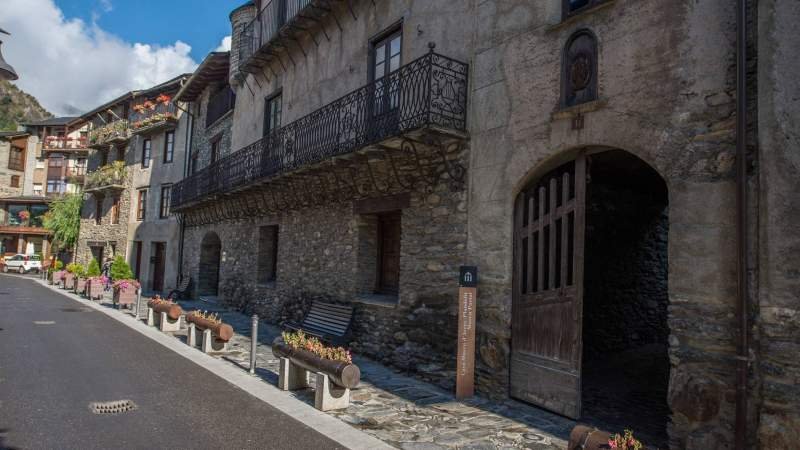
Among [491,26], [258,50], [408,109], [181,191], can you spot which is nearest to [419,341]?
[408,109]

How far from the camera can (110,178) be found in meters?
27.6

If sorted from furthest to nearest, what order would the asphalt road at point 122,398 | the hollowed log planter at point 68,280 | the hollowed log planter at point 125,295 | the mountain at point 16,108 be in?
1. the mountain at point 16,108
2. the hollowed log planter at point 68,280
3. the hollowed log planter at point 125,295
4. the asphalt road at point 122,398

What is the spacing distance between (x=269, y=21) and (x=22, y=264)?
3534cm

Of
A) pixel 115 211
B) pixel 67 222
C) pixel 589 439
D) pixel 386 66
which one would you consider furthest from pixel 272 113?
A: pixel 67 222

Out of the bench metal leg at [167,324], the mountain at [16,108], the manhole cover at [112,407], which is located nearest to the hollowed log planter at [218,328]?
the bench metal leg at [167,324]

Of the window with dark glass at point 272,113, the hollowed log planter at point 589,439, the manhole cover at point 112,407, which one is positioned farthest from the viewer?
the window with dark glass at point 272,113

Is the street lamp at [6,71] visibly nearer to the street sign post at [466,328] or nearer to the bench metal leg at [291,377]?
the bench metal leg at [291,377]

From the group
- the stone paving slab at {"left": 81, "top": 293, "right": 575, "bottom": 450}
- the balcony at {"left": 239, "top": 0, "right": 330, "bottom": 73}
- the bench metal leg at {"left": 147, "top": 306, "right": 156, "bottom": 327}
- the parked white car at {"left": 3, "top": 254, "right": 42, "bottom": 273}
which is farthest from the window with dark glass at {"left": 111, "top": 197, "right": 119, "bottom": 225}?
the stone paving slab at {"left": 81, "top": 293, "right": 575, "bottom": 450}

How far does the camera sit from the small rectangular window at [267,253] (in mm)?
14180

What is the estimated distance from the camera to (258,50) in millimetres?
Answer: 13766

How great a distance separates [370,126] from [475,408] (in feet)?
16.3

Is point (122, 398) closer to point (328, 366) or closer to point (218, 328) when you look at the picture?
point (328, 366)

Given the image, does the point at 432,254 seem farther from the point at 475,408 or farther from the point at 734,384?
the point at 734,384

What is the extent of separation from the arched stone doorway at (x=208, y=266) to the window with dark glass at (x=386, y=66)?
1148 centimetres
